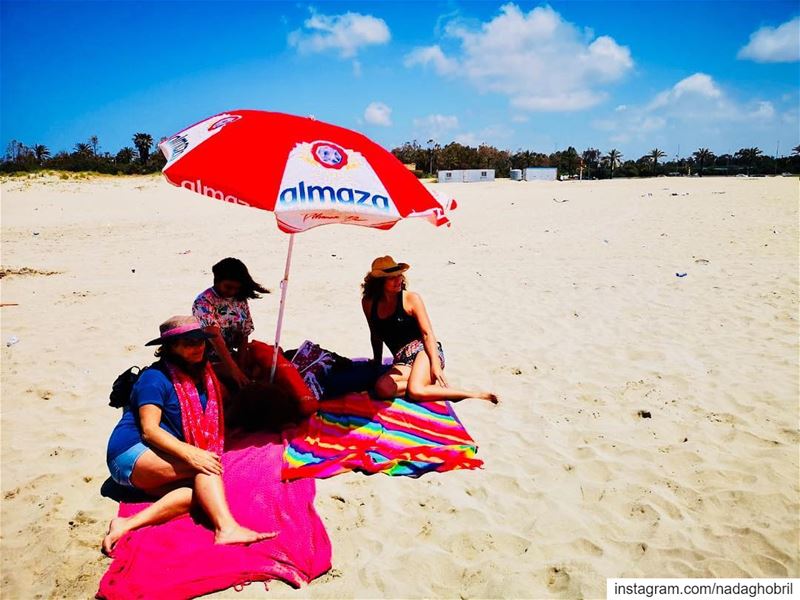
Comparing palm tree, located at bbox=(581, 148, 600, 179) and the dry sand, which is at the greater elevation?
palm tree, located at bbox=(581, 148, 600, 179)

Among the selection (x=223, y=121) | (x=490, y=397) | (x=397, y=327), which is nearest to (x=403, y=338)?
(x=397, y=327)

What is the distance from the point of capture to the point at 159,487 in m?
3.09

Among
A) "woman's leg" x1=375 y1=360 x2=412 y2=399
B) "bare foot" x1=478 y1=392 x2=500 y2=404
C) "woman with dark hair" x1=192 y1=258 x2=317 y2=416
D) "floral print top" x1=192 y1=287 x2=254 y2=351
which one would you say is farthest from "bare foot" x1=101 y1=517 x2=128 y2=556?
"bare foot" x1=478 y1=392 x2=500 y2=404

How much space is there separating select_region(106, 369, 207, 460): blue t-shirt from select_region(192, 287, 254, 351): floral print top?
0.97 metres

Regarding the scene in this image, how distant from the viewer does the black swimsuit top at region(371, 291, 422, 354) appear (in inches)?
171

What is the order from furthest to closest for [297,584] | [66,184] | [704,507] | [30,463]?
[66,184], [30,463], [704,507], [297,584]

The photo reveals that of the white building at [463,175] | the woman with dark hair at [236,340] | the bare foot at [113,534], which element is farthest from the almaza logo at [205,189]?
the white building at [463,175]

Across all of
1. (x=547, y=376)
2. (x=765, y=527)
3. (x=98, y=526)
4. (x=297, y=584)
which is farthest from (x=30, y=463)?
(x=765, y=527)

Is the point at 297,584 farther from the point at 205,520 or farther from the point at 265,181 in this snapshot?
the point at 265,181

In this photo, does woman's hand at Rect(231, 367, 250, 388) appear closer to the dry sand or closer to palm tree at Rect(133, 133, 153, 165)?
the dry sand

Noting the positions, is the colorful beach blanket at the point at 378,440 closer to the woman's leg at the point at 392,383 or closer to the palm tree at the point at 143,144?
the woman's leg at the point at 392,383

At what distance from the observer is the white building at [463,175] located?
54.6 meters

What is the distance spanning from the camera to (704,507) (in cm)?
311

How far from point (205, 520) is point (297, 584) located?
727 millimetres
